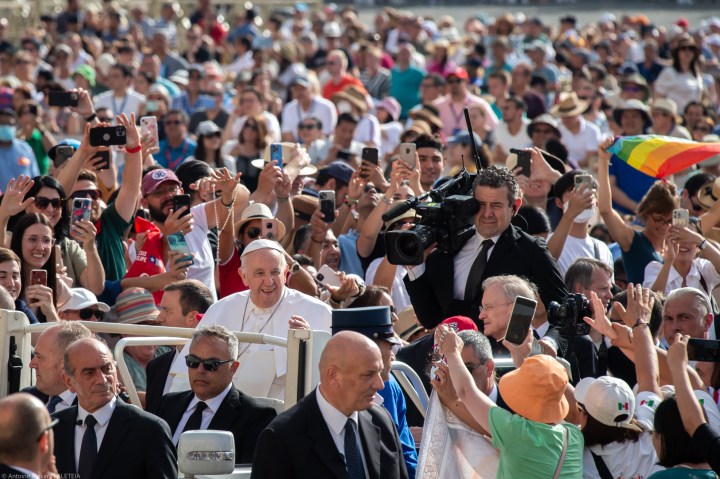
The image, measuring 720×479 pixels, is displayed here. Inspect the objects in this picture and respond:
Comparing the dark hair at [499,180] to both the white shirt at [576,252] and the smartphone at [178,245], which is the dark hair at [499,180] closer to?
the white shirt at [576,252]

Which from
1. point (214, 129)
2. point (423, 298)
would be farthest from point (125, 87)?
point (423, 298)

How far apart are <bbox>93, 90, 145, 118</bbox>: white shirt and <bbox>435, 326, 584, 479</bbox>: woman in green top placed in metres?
11.7

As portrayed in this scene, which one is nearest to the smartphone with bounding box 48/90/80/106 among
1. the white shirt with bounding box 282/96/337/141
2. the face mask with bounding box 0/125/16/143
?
the face mask with bounding box 0/125/16/143

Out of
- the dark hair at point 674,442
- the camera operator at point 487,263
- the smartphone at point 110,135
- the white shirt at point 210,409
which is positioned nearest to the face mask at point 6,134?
the smartphone at point 110,135

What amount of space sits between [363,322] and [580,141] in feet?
32.2

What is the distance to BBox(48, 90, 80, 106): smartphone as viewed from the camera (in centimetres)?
1124

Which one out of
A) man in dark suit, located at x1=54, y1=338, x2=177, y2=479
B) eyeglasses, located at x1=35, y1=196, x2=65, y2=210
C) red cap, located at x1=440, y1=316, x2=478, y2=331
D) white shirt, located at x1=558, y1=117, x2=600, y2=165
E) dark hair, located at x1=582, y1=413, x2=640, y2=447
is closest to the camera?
man in dark suit, located at x1=54, y1=338, x2=177, y2=479

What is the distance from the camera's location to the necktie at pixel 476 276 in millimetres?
7828

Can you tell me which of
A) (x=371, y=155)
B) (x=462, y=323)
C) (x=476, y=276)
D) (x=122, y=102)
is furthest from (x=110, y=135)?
(x=122, y=102)

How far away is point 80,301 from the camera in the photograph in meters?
8.47

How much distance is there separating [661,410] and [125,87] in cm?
1210

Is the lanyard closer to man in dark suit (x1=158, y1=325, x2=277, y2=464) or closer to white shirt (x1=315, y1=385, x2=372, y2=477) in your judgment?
man in dark suit (x1=158, y1=325, x2=277, y2=464)

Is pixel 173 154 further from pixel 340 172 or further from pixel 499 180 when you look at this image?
pixel 499 180

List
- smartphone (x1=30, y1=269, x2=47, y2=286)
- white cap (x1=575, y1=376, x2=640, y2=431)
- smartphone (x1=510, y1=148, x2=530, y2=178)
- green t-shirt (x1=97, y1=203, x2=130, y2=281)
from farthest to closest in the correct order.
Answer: smartphone (x1=510, y1=148, x2=530, y2=178)
green t-shirt (x1=97, y1=203, x2=130, y2=281)
smartphone (x1=30, y1=269, x2=47, y2=286)
white cap (x1=575, y1=376, x2=640, y2=431)
